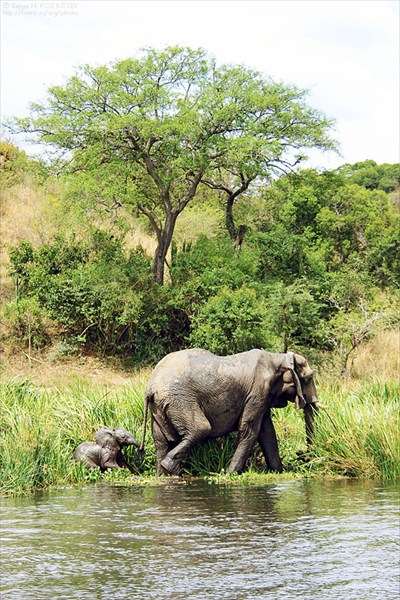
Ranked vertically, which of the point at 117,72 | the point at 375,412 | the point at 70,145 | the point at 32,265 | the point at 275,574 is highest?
the point at 117,72

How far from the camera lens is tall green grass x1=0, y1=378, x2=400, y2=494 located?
14.8m

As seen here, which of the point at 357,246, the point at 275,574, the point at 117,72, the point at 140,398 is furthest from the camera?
the point at 357,246

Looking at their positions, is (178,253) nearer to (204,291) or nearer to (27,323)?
(204,291)

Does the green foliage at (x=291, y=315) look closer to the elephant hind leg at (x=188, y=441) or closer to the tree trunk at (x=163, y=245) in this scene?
the tree trunk at (x=163, y=245)

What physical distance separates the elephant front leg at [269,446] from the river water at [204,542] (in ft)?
3.78

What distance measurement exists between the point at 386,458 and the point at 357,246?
916 inches

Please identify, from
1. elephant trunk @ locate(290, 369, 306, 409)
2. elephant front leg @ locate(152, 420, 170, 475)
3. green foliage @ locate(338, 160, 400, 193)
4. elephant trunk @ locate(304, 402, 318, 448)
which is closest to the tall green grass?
elephant trunk @ locate(304, 402, 318, 448)

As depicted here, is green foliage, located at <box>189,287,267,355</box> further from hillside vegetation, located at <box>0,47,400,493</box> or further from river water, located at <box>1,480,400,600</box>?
river water, located at <box>1,480,400,600</box>

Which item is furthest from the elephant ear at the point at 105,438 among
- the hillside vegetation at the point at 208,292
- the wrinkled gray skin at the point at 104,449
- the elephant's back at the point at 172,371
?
the hillside vegetation at the point at 208,292

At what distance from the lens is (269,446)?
16234mm

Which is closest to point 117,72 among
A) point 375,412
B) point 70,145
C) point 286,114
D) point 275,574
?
point 70,145

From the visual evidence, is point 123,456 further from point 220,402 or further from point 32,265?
Result: point 32,265

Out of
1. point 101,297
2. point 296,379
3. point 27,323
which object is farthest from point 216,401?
point 27,323

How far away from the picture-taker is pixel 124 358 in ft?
102
